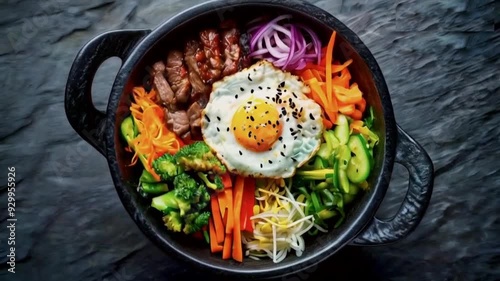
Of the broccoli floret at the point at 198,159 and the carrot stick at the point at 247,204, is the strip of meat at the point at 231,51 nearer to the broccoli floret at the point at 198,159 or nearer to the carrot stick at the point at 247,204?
the broccoli floret at the point at 198,159

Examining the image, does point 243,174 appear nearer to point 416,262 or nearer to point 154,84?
point 154,84

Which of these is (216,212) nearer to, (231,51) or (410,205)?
(231,51)

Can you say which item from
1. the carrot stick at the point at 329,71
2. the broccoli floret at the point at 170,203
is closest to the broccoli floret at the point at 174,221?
the broccoli floret at the point at 170,203

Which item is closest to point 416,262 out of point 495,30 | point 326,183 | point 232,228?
point 326,183

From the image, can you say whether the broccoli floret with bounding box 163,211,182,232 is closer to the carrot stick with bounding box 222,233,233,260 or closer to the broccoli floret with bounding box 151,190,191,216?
the broccoli floret with bounding box 151,190,191,216

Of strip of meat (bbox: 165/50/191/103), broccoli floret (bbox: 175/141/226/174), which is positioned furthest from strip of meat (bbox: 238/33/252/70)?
broccoli floret (bbox: 175/141/226/174)

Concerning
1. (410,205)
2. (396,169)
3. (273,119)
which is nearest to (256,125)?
(273,119)

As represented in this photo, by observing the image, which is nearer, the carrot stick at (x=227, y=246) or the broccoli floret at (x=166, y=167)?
the broccoli floret at (x=166, y=167)
